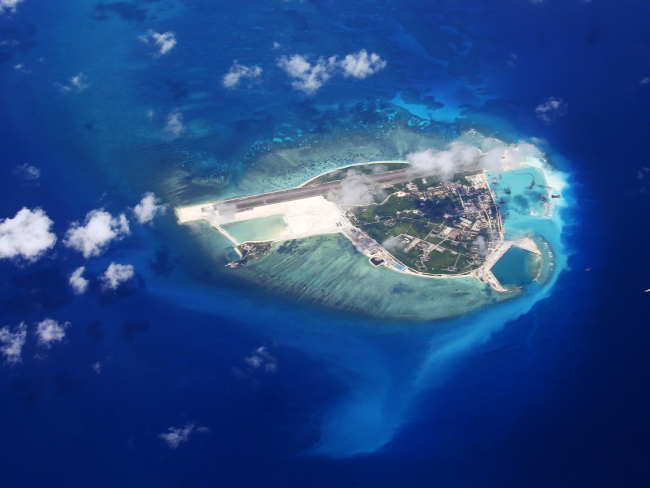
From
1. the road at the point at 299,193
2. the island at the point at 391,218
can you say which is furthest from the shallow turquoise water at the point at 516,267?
the road at the point at 299,193

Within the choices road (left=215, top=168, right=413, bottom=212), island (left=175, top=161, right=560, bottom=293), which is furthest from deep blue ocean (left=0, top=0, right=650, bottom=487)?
island (left=175, top=161, right=560, bottom=293)

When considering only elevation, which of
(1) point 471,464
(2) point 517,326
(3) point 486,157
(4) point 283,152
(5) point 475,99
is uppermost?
(5) point 475,99

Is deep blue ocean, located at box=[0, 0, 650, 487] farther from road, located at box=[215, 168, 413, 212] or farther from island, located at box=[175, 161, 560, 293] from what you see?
island, located at box=[175, 161, 560, 293]

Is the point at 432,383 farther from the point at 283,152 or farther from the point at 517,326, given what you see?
the point at 283,152

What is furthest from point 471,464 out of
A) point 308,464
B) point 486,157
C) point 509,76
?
point 509,76

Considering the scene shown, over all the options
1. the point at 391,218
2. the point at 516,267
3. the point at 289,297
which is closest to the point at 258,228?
the point at 289,297

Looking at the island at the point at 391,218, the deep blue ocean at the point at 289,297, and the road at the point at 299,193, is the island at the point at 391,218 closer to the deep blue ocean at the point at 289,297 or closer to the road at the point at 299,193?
the road at the point at 299,193
